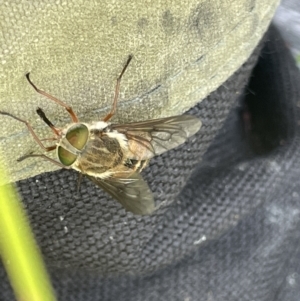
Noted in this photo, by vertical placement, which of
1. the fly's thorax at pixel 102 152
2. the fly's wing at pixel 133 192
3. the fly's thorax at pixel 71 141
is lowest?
the fly's wing at pixel 133 192

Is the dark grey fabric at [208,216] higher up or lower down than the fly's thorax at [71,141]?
lower down

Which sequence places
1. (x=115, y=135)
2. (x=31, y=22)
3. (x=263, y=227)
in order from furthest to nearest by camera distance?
(x=263, y=227) < (x=115, y=135) < (x=31, y=22)

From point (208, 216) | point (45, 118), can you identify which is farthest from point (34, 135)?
point (208, 216)

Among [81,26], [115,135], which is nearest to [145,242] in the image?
[115,135]

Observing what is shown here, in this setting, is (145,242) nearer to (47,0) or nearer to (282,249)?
(282,249)

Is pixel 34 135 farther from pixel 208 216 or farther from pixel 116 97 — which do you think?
pixel 208 216

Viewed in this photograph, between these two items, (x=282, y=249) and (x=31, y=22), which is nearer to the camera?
(x=31, y=22)
